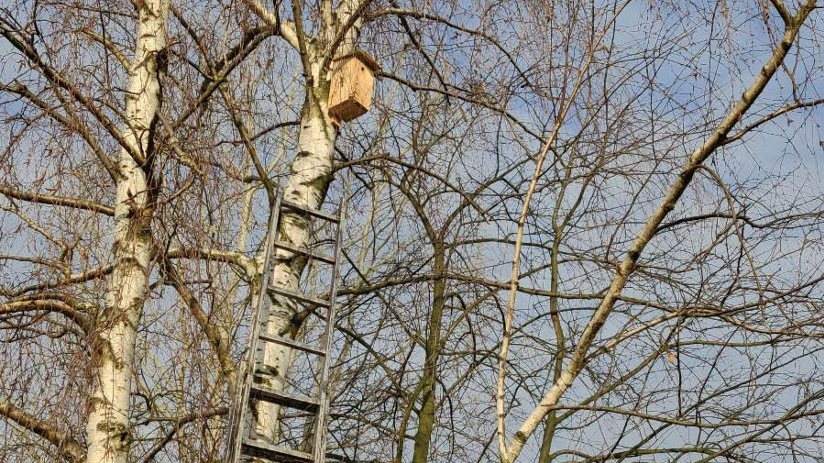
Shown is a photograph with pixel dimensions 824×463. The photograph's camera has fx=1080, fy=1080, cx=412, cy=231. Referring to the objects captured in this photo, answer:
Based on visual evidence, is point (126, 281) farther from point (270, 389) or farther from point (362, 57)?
point (362, 57)

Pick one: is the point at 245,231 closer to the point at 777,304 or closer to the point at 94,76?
the point at 94,76

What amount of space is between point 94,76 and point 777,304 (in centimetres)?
280

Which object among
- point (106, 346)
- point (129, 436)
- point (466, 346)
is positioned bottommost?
point (129, 436)

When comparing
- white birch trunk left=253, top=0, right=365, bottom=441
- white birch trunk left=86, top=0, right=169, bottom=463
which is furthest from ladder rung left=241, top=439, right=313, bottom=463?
white birch trunk left=86, top=0, right=169, bottom=463

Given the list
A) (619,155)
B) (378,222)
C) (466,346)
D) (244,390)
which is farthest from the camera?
(378,222)

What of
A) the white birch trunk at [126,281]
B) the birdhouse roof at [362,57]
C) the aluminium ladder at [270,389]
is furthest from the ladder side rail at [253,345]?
the birdhouse roof at [362,57]

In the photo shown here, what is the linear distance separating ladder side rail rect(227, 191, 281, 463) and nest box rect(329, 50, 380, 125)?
0.60 metres

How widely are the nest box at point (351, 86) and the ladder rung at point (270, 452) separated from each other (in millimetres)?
1598

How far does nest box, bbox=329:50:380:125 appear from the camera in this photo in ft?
16.1

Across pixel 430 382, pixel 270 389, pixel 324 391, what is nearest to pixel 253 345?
pixel 270 389

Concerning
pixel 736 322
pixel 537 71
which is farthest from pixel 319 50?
pixel 736 322

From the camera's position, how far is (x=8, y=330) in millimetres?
4160

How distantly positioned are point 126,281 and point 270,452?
885 mm

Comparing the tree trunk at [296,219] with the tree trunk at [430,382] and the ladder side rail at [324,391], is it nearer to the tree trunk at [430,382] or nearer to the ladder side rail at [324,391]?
the ladder side rail at [324,391]
